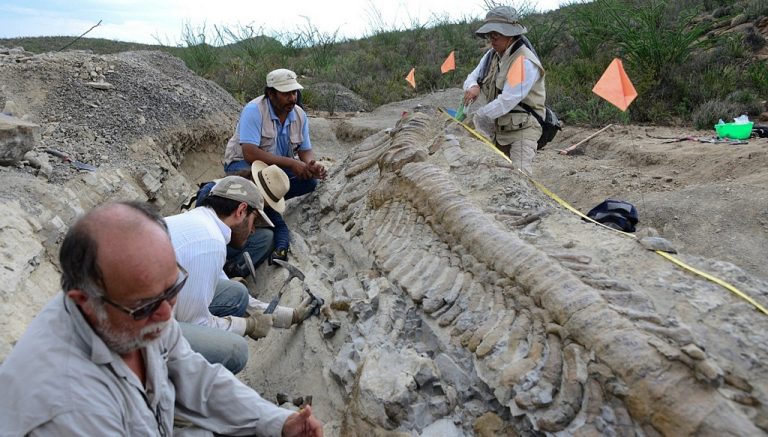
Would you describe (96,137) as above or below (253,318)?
above

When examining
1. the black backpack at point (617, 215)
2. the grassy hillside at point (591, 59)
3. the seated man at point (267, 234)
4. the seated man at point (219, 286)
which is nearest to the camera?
the seated man at point (219, 286)

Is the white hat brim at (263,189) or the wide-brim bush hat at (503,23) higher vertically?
the wide-brim bush hat at (503,23)

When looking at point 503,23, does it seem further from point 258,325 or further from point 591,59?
point 591,59

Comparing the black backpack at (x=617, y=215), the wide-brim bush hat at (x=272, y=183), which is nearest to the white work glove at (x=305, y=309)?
the wide-brim bush hat at (x=272, y=183)

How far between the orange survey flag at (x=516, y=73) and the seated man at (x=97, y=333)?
356 cm

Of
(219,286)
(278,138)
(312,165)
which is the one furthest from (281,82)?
(219,286)

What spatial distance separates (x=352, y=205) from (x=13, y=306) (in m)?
2.53

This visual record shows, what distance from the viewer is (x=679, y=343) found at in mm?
2377

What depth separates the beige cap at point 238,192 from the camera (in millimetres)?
3635

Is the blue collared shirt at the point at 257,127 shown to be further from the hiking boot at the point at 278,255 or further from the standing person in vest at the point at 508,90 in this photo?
the standing person in vest at the point at 508,90

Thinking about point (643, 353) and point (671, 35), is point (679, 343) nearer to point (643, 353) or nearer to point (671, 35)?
point (643, 353)

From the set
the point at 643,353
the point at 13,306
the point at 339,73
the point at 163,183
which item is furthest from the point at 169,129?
the point at 339,73

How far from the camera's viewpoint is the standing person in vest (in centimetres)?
504

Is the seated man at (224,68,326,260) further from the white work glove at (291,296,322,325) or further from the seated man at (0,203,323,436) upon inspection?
the seated man at (0,203,323,436)
